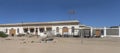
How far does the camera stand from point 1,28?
6344cm

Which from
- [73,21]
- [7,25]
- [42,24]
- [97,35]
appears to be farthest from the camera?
[7,25]

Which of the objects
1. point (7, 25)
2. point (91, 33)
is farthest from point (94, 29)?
point (7, 25)

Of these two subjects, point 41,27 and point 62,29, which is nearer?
point 62,29

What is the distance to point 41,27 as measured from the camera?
2280 inches

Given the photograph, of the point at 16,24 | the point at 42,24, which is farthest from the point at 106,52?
the point at 16,24

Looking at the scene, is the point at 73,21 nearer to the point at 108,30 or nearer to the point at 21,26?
the point at 108,30

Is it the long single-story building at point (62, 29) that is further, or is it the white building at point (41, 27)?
the white building at point (41, 27)

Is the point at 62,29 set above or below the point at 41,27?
below

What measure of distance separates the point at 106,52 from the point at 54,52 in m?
3.05

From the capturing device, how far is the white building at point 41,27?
5198cm

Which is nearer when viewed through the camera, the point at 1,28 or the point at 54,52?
the point at 54,52

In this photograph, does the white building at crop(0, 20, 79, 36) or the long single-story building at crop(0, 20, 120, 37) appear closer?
the long single-story building at crop(0, 20, 120, 37)

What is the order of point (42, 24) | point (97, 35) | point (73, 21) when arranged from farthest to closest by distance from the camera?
point (42, 24) < point (73, 21) < point (97, 35)

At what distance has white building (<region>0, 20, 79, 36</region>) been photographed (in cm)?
5198
